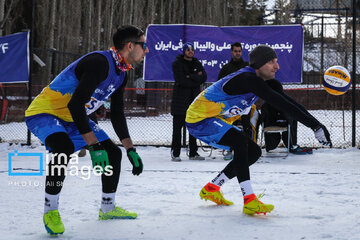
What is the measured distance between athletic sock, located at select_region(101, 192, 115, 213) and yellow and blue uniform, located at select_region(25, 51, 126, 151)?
0.52 metres

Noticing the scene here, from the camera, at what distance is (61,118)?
3.84m

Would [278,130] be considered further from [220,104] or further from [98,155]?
[98,155]

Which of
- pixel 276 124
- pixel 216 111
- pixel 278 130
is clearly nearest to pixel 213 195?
pixel 216 111

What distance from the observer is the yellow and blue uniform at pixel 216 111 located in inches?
176

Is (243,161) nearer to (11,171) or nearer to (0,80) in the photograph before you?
(11,171)

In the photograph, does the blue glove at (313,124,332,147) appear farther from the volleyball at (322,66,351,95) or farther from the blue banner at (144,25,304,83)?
the blue banner at (144,25,304,83)

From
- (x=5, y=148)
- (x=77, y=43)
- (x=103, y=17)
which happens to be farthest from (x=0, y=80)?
(x=103, y=17)

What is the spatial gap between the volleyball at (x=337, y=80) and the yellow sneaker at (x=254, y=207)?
5.24 metres

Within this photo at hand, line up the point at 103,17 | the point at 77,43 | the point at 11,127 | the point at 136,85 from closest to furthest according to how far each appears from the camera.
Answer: the point at 11,127 < the point at 136,85 < the point at 77,43 < the point at 103,17

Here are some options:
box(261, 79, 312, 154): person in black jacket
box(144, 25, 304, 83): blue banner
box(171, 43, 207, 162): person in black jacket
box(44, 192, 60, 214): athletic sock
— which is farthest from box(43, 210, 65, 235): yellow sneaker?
box(144, 25, 304, 83): blue banner

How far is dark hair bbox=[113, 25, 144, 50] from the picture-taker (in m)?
3.84

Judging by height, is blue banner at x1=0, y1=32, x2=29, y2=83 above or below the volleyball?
above

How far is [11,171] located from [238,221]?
12.7ft

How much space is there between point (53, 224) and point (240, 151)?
1.57 m
